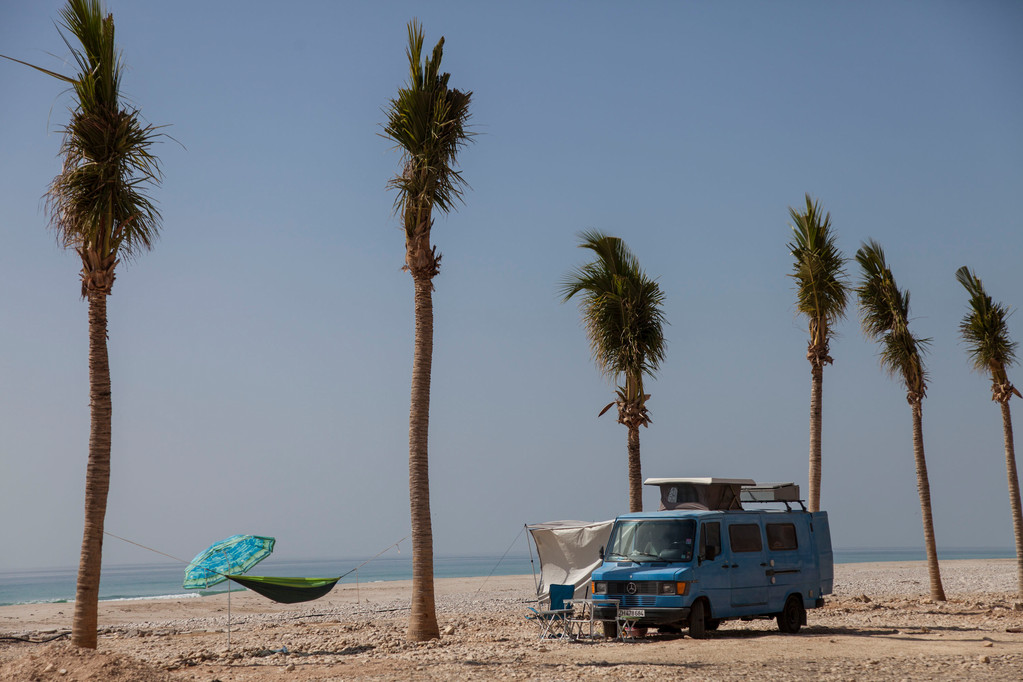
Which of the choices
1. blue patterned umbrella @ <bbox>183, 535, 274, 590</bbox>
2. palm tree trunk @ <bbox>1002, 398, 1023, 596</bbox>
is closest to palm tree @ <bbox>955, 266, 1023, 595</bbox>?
palm tree trunk @ <bbox>1002, 398, 1023, 596</bbox>

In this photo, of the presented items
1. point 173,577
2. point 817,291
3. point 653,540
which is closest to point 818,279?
point 817,291

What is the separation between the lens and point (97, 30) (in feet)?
43.5

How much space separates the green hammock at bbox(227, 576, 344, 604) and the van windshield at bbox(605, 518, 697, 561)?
5024 millimetres

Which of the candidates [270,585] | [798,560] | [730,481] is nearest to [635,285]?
[730,481]

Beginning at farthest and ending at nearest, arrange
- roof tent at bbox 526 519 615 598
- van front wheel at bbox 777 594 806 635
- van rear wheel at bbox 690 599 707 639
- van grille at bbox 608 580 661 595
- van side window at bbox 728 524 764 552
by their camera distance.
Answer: roof tent at bbox 526 519 615 598 < van front wheel at bbox 777 594 806 635 < van side window at bbox 728 524 764 552 < van grille at bbox 608 580 661 595 < van rear wheel at bbox 690 599 707 639

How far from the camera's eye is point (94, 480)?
1290 centimetres

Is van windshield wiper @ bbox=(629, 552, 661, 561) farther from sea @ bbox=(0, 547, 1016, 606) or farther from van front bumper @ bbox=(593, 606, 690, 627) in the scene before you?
sea @ bbox=(0, 547, 1016, 606)

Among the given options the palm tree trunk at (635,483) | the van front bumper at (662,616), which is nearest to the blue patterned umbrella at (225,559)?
the van front bumper at (662,616)

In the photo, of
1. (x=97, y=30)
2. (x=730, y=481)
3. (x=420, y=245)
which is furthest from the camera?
(x=730, y=481)

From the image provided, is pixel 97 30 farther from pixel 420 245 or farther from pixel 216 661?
pixel 216 661

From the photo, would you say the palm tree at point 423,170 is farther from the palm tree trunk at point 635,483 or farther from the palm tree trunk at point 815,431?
the palm tree trunk at point 815,431

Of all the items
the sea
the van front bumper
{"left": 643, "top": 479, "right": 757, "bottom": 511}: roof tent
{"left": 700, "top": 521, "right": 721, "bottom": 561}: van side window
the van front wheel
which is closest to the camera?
the van front bumper

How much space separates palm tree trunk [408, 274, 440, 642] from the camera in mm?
15078

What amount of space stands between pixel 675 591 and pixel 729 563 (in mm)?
1374
